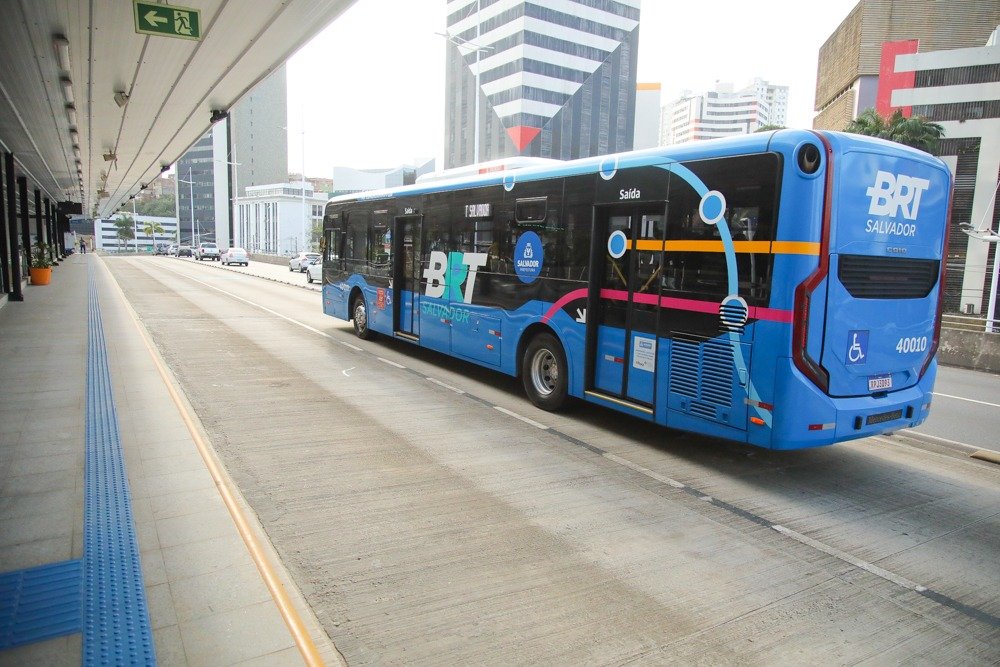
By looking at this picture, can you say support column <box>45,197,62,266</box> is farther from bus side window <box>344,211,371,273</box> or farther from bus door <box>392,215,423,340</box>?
bus door <box>392,215,423,340</box>

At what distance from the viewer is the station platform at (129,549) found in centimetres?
335

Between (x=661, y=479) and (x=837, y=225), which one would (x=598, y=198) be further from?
(x=661, y=479)

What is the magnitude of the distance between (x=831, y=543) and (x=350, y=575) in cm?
359

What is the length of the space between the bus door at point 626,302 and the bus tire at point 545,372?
610 mm

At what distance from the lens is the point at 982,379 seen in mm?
13539

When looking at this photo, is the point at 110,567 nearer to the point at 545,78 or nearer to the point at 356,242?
the point at 356,242

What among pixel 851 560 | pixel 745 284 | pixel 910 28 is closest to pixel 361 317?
pixel 745 284

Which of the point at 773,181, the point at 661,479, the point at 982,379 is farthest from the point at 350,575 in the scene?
the point at 982,379

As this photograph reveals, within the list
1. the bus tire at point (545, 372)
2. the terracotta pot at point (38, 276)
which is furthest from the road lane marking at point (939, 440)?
the terracotta pot at point (38, 276)

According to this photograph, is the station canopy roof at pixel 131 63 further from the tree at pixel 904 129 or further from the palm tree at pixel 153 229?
the palm tree at pixel 153 229

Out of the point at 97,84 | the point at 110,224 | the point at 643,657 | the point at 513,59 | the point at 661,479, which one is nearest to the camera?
the point at 643,657

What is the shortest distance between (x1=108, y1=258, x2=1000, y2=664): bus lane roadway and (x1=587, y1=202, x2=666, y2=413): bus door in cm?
74

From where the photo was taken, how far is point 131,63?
1100 cm

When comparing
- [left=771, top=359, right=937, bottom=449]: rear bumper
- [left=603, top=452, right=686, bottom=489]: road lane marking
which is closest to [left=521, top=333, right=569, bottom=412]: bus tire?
[left=603, top=452, right=686, bottom=489]: road lane marking
